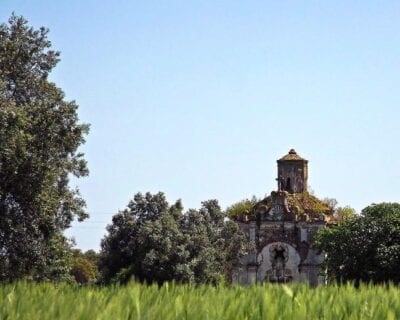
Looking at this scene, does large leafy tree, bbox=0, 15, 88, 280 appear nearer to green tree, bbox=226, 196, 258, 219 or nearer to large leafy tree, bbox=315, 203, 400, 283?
large leafy tree, bbox=315, 203, 400, 283

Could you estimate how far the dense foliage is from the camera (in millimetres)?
49844

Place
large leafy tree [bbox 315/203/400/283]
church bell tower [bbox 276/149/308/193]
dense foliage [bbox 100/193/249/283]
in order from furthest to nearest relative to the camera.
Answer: church bell tower [bbox 276/149/308/193] → dense foliage [bbox 100/193/249/283] → large leafy tree [bbox 315/203/400/283]

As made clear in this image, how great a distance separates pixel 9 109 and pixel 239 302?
15789mm

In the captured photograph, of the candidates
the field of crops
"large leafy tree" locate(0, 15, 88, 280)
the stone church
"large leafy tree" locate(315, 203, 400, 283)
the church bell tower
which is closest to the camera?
the field of crops

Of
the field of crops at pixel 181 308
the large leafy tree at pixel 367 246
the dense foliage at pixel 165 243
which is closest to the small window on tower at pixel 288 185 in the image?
the dense foliage at pixel 165 243

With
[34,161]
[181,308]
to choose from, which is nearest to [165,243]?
[34,161]

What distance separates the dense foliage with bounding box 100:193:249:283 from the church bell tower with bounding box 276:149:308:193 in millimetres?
14341

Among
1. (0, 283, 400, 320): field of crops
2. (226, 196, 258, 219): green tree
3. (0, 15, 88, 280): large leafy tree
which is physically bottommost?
(0, 283, 400, 320): field of crops

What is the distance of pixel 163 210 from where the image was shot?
184 ft

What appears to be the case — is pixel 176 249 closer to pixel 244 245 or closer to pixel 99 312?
pixel 244 245

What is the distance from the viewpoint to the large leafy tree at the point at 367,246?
42.5 metres

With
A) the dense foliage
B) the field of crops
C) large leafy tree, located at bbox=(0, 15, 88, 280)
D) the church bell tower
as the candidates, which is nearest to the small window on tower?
the church bell tower

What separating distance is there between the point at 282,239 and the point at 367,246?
25.7 meters

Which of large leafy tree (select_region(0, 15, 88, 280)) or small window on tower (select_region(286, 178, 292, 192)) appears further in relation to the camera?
small window on tower (select_region(286, 178, 292, 192))
